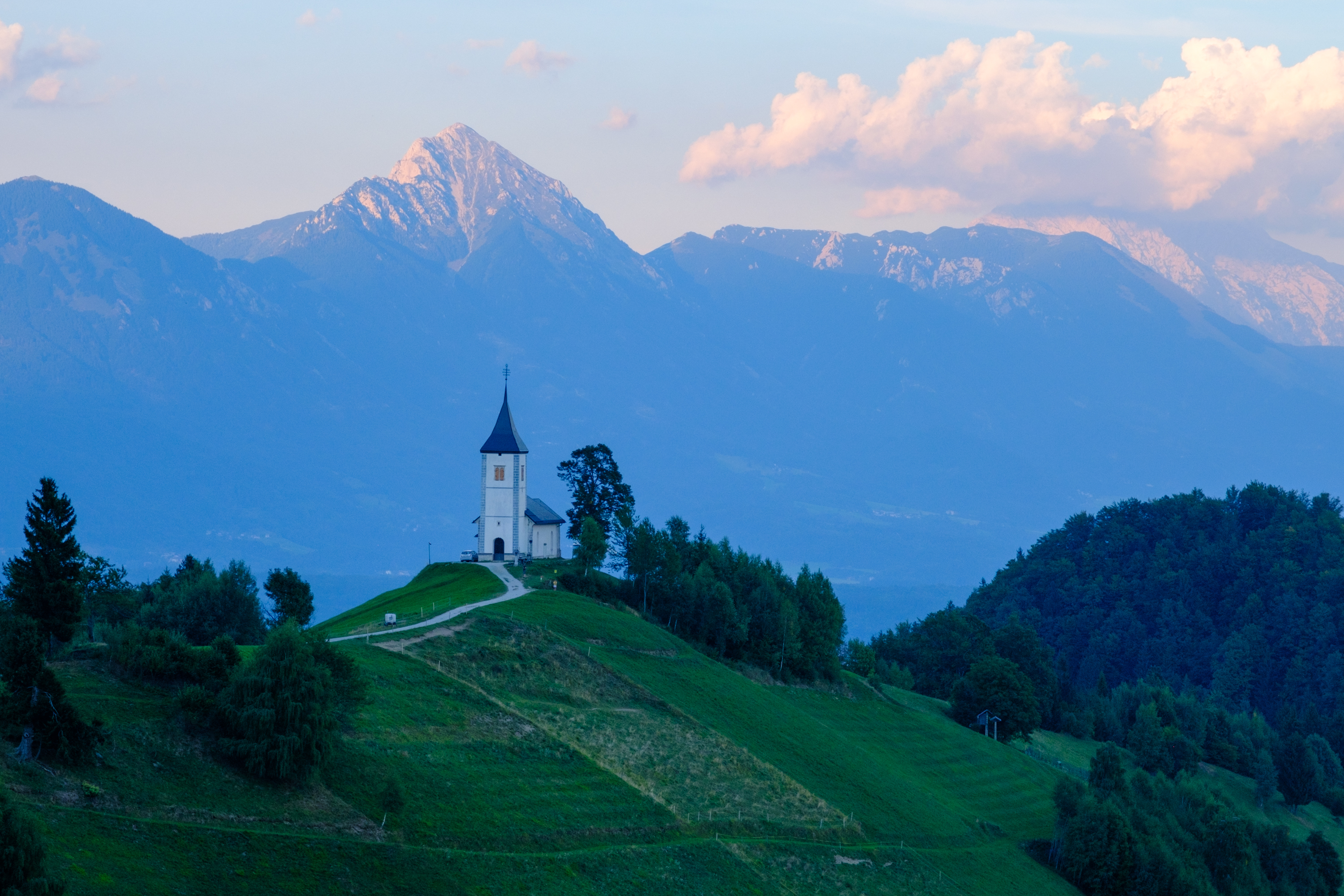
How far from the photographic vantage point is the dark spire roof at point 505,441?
343ft

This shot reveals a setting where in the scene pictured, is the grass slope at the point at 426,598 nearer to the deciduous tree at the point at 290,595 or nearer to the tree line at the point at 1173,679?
the deciduous tree at the point at 290,595

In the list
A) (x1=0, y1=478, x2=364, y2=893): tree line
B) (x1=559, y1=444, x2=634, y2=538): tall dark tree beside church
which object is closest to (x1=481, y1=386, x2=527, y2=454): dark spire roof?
(x1=559, y1=444, x2=634, y2=538): tall dark tree beside church

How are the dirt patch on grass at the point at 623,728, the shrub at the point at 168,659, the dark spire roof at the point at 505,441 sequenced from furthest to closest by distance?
the dark spire roof at the point at 505,441 → the dirt patch on grass at the point at 623,728 → the shrub at the point at 168,659

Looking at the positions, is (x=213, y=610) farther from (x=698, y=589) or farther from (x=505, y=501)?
(x=698, y=589)

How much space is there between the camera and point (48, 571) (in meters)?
52.3

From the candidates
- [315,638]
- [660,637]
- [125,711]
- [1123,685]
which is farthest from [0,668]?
[1123,685]

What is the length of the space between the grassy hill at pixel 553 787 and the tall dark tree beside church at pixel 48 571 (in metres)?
2.07

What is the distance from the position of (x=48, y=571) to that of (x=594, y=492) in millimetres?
55400

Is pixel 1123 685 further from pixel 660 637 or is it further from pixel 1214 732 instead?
pixel 660 637

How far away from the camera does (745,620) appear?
9531 centimetres

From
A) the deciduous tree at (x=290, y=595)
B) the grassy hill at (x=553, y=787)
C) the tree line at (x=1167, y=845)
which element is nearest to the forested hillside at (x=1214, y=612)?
the tree line at (x=1167, y=845)

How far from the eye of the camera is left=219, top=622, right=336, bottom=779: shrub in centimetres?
4903

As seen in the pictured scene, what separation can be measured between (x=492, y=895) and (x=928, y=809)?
35.8 m

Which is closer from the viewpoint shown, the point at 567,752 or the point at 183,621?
the point at 567,752
